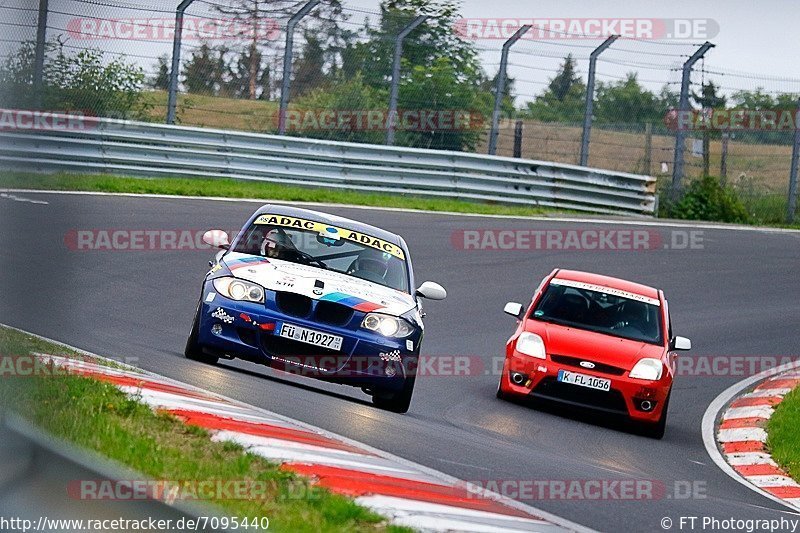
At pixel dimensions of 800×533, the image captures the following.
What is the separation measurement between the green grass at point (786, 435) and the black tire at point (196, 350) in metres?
4.58

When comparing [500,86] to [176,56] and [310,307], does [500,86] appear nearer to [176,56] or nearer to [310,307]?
[176,56]

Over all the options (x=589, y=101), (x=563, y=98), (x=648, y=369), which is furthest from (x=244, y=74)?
(x=648, y=369)

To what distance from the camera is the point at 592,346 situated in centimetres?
1108

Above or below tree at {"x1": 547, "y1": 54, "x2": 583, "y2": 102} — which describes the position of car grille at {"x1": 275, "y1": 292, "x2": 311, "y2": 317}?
below

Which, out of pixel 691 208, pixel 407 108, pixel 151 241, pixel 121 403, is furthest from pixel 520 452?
pixel 691 208

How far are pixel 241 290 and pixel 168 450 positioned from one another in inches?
135

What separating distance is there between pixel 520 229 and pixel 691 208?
6.97 metres

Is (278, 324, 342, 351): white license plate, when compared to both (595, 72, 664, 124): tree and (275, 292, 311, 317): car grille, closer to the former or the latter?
(275, 292, 311, 317): car grille

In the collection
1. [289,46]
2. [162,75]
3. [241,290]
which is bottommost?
[241,290]

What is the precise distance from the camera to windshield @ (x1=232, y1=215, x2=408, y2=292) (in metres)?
9.78

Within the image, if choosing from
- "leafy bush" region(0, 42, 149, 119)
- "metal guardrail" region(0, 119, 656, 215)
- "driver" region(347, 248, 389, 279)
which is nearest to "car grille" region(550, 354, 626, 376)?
"driver" region(347, 248, 389, 279)

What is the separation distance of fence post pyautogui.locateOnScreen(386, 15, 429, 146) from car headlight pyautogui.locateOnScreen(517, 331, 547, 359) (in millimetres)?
12423

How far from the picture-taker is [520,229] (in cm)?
2106

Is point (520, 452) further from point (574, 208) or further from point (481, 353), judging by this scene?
point (574, 208)
